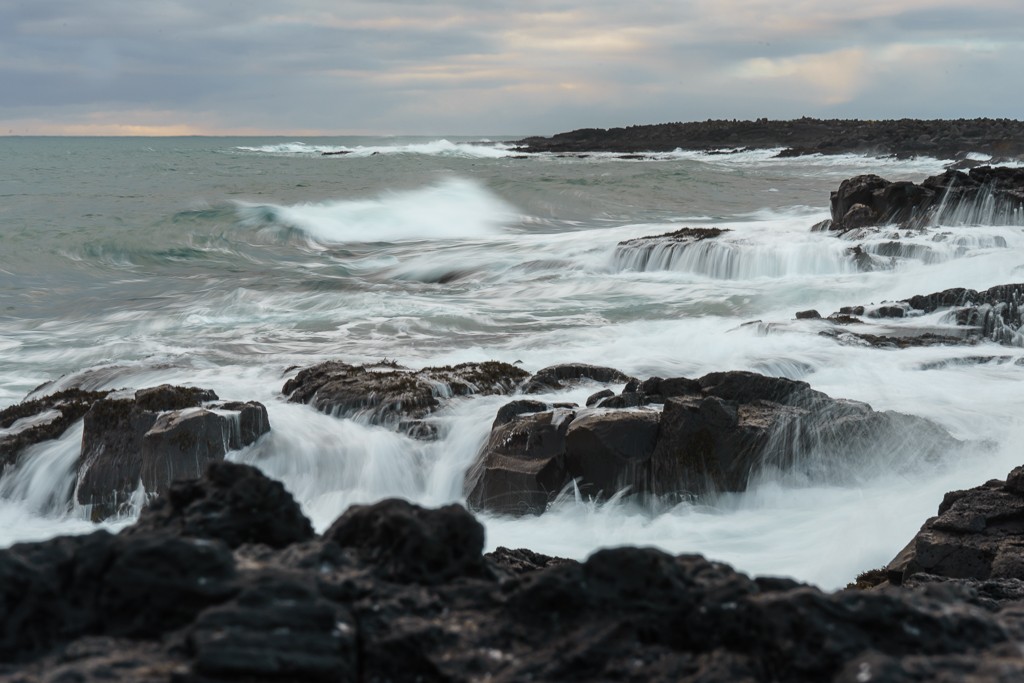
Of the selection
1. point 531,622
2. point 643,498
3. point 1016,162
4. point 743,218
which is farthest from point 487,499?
point 1016,162

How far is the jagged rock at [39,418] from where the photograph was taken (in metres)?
7.60

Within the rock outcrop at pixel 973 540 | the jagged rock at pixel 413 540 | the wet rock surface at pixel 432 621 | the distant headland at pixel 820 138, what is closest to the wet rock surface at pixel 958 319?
the rock outcrop at pixel 973 540

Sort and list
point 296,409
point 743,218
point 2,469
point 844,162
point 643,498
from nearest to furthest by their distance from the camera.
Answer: point 643,498
point 2,469
point 296,409
point 743,218
point 844,162

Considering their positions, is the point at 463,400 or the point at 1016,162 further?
the point at 1016,162

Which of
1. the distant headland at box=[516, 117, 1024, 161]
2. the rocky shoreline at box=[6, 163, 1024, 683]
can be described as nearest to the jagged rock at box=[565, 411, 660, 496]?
the rocky shoreline at box=[6, 163, 1024, 683]

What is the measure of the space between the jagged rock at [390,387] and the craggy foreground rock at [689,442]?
1.07 metres

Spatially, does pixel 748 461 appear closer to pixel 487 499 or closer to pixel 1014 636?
pixel 487 499

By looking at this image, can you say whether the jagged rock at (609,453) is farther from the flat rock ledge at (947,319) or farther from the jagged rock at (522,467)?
the flat rock ledge at (947,319)

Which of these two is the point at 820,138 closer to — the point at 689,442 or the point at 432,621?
the point at 689,442

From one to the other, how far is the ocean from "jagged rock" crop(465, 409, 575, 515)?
0.18 meters

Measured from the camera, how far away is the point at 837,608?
2.35m

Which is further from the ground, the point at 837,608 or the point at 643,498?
the point at 837,608

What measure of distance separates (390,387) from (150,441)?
6.67 ft

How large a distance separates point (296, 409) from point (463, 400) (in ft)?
4.57
